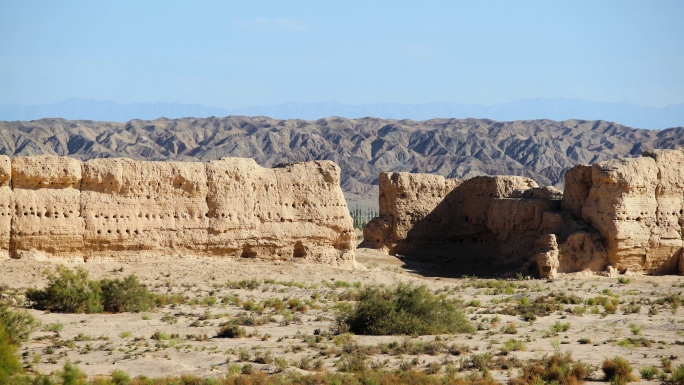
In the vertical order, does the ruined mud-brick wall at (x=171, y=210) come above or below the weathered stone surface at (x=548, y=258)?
above

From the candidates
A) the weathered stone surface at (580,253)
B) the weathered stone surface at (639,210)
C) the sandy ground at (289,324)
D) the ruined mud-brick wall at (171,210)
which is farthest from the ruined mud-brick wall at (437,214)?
the ruined mud-brick wall at (171,210)

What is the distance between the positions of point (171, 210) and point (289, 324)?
7407 mm

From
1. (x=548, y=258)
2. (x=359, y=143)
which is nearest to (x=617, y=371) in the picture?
(x=548, y=258)

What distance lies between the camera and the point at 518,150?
4395 inches

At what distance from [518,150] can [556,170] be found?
1046cm

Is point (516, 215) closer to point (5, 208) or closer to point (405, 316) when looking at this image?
point (405, 316)

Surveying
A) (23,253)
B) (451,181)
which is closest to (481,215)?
(451,181)

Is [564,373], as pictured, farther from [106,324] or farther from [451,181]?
[451,181]

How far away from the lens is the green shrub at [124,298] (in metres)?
20.8

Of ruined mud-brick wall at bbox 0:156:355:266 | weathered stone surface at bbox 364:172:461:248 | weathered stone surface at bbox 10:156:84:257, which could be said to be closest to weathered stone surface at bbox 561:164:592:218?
weathered stone surface at bbox 364:172:461:248

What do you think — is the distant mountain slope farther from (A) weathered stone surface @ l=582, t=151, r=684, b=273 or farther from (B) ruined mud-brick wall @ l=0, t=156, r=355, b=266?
(B) ruined mud-brick wall @ l=0, t=156, r=355, b=266

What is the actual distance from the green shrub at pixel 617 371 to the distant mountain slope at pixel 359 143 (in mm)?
75105

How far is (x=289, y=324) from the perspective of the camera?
64.8 feet

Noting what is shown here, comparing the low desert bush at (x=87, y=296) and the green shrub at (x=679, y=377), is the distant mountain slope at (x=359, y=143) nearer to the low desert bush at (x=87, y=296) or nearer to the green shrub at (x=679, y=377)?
the low desert bush at (x=87, y=296)
